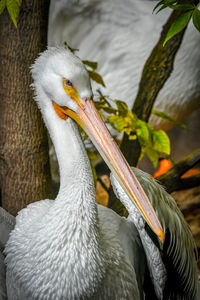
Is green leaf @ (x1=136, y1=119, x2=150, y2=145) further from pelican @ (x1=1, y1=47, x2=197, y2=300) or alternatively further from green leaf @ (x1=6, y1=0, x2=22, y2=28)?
green leaf @ (x1=6, y1=0, x2=22, y2=28)

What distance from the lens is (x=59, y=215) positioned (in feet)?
2.71

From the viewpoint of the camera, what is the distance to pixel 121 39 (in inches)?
80.0

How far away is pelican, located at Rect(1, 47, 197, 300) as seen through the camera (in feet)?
2.65

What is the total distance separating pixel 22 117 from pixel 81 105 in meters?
0.53

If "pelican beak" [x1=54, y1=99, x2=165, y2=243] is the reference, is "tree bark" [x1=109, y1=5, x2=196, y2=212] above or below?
above

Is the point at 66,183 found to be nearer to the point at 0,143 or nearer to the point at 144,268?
the point at 144,268

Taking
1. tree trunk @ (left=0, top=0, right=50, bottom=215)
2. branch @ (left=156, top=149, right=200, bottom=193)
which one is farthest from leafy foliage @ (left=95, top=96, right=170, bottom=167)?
tree trunk @ (left=0, top=0, right=50, bottom=215)

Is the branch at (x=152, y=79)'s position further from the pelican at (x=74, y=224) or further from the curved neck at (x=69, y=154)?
the curved neck at (x=69, y=154)

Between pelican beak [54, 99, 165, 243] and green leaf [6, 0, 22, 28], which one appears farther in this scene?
green leaf [6, 0, 22, 28]

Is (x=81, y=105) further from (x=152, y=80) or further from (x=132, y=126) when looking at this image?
(x=152, y=80)

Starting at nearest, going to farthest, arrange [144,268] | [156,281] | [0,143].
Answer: [156,281], [144,268], [0,143]

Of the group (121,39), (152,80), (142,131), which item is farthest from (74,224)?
(121,39)

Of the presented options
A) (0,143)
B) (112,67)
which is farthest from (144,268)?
(112,67)

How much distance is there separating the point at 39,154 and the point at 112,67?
0.98m
